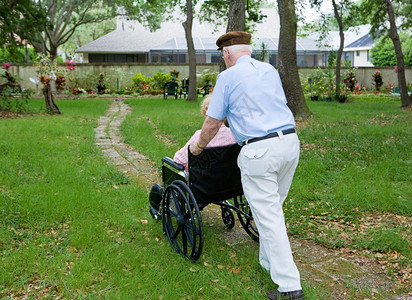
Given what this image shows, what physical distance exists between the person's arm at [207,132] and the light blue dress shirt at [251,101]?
0.05 metres

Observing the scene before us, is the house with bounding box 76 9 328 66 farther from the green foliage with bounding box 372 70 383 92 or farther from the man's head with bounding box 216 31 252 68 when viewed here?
the man's head with bounding box 216 31 252 68

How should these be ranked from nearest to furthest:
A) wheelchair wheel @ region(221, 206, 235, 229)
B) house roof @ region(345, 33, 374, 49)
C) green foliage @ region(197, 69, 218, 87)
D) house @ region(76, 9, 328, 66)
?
wheelchair wheel @ region(221, 206, 235, 229) < green foliage @ region(197, 69, 218, 87) < house @ region(76, 9, 328, 66) < house roof @ region(345, 33, 374, 49)

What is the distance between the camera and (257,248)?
3838mm

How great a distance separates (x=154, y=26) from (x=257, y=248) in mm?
29058

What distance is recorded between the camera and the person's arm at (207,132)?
307 cm

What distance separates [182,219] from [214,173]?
480mm

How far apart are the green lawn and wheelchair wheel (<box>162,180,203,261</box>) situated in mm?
103

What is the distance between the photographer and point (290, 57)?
11.9 m

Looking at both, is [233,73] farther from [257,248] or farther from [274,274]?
[257,248]

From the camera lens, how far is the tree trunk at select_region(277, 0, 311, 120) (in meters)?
11.9

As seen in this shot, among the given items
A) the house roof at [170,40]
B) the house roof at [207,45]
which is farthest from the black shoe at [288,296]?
the house roof at [170,40]

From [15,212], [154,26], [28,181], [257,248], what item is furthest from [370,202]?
[154,26]

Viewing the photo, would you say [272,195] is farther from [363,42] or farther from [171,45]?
[363,42]

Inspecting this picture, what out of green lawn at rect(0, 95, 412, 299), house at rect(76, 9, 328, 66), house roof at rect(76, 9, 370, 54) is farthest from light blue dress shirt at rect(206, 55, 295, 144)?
house roof at rect(76, 9, 370, 54)
